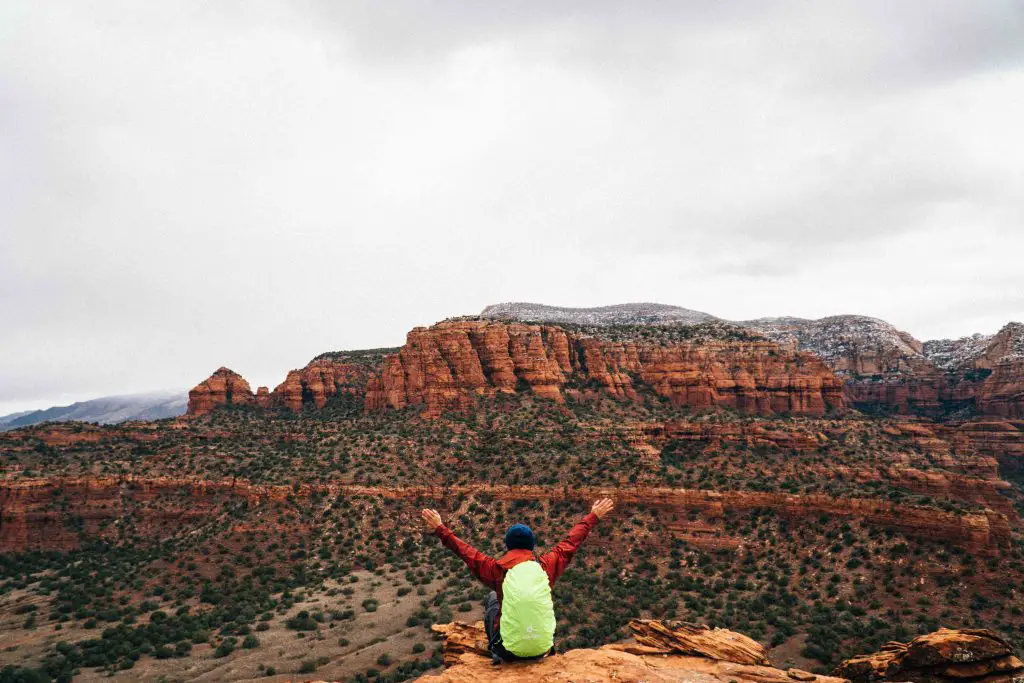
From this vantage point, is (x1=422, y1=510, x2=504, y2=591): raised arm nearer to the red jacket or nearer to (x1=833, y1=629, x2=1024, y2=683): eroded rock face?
the red jacket

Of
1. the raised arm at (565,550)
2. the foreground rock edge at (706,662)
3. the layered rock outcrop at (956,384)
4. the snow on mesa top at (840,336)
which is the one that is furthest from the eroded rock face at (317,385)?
the layered rock outcrop at (956,384)

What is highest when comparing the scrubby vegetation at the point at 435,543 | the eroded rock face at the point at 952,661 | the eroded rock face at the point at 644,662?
the eroded rock face at the point at 644,662

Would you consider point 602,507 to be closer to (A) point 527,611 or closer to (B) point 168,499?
(A) point 527,611

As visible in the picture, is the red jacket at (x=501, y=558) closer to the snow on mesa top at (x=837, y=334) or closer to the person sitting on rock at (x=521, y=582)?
the person sitting on rock at (x=521, y=582)

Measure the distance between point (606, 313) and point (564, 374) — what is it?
261 ft

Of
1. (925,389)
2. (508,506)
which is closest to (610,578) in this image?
(508,506)

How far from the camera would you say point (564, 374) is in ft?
A: 255

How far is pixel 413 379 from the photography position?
7469cm

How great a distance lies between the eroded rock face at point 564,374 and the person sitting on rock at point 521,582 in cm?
6257

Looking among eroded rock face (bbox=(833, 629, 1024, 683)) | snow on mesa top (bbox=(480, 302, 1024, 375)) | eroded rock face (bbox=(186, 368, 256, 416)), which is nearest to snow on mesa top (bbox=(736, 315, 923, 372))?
snow on mesa top (bbox=(480, 302, 1024, 375))

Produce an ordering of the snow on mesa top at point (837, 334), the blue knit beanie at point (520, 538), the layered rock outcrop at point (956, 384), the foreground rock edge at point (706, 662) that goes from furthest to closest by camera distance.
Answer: the snow on mesa top at point (837, 334)
the layered rock outcrop at point (956, 384)
the foreground rock edge at point (706, 662)
the blue knit beanie at point (520, 538)

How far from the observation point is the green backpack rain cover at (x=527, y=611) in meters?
7.55

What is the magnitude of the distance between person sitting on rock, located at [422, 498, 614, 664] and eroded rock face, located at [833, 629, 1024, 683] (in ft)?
28.6

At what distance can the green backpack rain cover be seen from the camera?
7.55m
